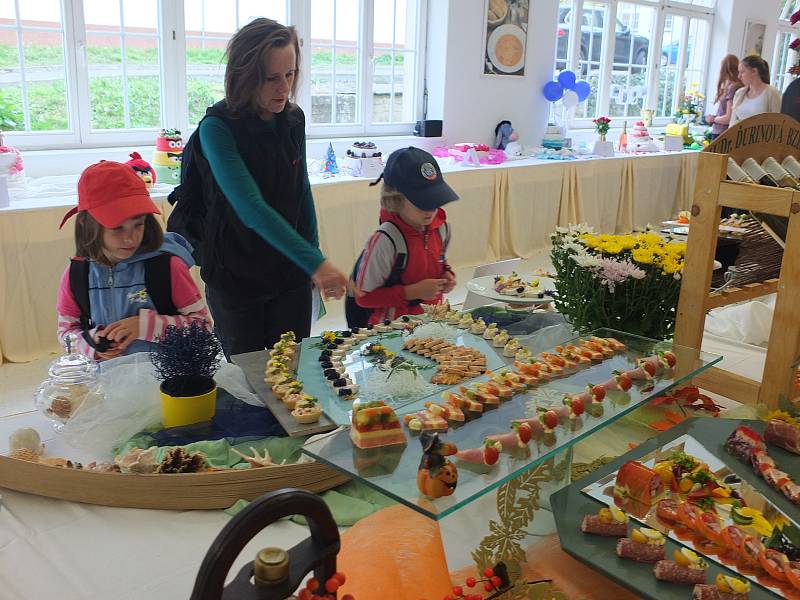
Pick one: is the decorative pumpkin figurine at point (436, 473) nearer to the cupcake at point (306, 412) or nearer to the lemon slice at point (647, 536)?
the lemon slice at point (647, 536)

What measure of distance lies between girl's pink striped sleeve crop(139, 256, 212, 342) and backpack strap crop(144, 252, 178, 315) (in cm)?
1

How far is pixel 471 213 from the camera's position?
18.7 feet

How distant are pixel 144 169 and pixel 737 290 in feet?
10.0

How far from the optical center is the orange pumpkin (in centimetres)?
103

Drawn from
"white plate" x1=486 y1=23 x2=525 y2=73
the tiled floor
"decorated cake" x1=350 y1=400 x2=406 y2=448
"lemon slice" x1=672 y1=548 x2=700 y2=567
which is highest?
"white plate" x1=486 y1=23 x2=525 y2=73

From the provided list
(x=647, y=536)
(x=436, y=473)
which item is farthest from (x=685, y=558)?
(x=436, y=473)

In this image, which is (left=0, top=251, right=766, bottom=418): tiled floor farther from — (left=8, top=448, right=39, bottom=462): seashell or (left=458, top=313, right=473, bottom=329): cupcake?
(left=8, top=448, right=39, bottom=462): seashell

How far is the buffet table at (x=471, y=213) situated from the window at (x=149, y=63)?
59 centimetres

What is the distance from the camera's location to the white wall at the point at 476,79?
6.34 metres

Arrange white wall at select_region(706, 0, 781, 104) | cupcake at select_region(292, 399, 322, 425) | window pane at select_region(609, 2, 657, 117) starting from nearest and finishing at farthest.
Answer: cupcake at select_region(292, 399, 322, 425) < window pane at select_region(609, 2, 657, 117) < white wall at select_region(706, 0, 781, 104)

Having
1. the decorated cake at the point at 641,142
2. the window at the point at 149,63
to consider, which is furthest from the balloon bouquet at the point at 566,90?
the window at the point at 149,63

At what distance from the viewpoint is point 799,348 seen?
71.2 inches

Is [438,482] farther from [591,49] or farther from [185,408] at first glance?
[591,49]

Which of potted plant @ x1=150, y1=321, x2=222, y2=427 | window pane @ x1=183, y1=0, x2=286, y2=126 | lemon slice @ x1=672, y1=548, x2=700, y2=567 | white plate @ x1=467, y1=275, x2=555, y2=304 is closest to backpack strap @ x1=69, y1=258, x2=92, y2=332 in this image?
potted plant @ x1=150, y1=321, x2=222, y2=427
